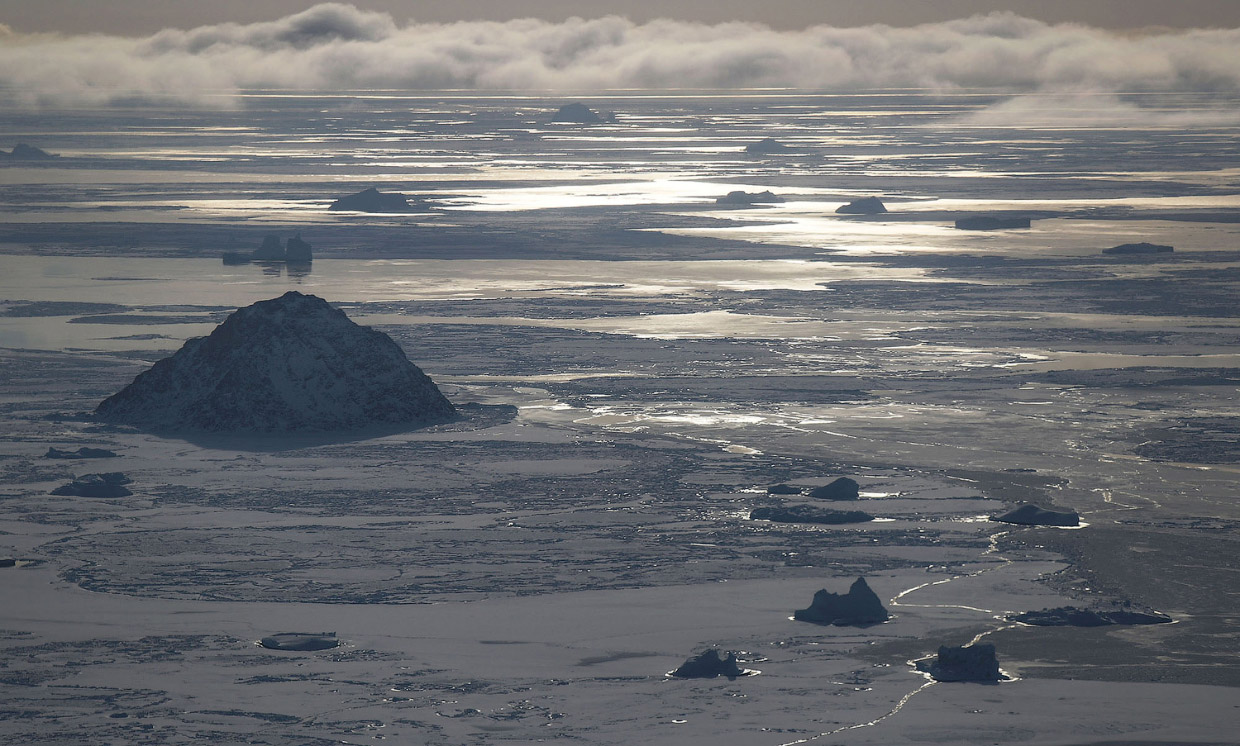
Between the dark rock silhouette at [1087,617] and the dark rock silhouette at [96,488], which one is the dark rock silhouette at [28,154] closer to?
the dark rock silhouette at [96,488]

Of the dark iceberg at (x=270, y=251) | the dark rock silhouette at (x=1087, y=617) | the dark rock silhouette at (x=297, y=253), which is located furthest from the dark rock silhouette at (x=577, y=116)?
the dark rock silhouette at (x=1087, y=617)

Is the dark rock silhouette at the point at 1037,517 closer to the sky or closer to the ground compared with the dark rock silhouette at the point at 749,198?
closer to the sky

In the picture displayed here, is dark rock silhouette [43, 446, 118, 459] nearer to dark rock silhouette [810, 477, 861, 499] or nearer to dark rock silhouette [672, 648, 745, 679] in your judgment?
dark rock silhouette [810, 477, 861, 499]

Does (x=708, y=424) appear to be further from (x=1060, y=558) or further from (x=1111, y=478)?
(x=1060, y=558)

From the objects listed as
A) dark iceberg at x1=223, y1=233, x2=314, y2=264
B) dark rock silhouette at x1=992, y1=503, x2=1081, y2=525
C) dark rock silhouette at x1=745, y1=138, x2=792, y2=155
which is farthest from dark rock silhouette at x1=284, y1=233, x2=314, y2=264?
dark rock silhouette at x1=745, y1=138, x2=792, y2=155

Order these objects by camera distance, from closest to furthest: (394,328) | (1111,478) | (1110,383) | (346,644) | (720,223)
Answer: (346,644)
(1111,478)
(1110,383)
(394,328)
(720,223)

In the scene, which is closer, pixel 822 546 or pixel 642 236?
pixel 822 546

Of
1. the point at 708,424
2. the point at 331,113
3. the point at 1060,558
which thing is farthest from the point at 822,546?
the point at 331,113
